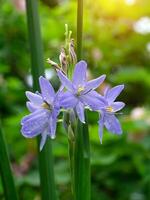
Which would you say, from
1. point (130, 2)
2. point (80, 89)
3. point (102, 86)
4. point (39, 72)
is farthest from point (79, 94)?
point (130, 2)

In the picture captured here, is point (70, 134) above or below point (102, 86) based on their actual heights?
above

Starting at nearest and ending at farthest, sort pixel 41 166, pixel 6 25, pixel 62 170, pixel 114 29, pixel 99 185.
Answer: pixel 41 166 < pixel 62 170 < pixel 99 185 < pixel 6 25 < pixel 114 29

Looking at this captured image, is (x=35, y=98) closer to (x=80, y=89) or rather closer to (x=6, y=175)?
(x=80, y=89)

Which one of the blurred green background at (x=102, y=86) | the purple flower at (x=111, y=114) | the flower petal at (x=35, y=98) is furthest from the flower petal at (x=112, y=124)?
the blurred green background at (x=102, y=86)

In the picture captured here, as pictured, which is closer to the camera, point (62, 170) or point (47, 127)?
point (47, 127)

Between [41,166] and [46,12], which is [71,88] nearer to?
[41,166]

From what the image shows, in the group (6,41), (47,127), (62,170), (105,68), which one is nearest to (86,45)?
(105,68)

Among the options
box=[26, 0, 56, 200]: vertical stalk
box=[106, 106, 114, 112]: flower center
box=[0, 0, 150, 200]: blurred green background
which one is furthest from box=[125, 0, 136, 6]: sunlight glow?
box=[106, 106, 114, 112]: flower center
